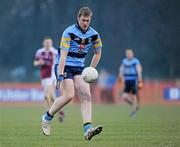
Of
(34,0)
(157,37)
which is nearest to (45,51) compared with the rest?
(34,0)

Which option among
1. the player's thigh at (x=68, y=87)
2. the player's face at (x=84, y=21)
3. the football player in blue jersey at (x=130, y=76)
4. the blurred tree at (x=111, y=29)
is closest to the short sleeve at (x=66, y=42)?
the player's face at (x=84, y=21)

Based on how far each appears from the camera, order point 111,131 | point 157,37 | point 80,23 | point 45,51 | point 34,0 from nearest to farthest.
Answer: point 80,23
point 111,131
point 45,51
point 34,0
point 157,37

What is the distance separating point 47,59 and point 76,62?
826 cm

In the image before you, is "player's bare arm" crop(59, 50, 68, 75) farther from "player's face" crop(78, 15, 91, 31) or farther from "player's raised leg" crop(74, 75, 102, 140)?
"player's face" crop(78, 15, 91, 31)

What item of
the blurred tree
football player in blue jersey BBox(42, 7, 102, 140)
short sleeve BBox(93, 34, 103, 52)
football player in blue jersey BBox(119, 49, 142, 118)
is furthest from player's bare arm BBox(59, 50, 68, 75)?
the blurred tree

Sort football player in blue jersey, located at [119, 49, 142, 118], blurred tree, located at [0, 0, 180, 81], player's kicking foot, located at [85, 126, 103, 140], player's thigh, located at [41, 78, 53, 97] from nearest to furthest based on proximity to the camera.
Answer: player's kicking foot, located at [85, 126, 103, 140] < player's thigh, located at [41, 78, 53, 97] < football player in blue jersey, located at [119, 49, 142, 118] < blurred tree, located at [0, 0, 180, 81]

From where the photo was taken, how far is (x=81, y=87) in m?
11.9

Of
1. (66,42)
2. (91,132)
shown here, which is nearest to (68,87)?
(66,42)

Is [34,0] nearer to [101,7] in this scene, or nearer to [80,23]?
[101,7]

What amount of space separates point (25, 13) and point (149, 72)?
8.90m

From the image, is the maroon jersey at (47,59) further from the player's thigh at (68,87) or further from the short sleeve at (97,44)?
the player's thigh at (68,87)

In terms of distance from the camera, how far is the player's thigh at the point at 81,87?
38.8 ft

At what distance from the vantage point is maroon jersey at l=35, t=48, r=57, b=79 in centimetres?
2009

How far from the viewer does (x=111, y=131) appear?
47.4 feet
